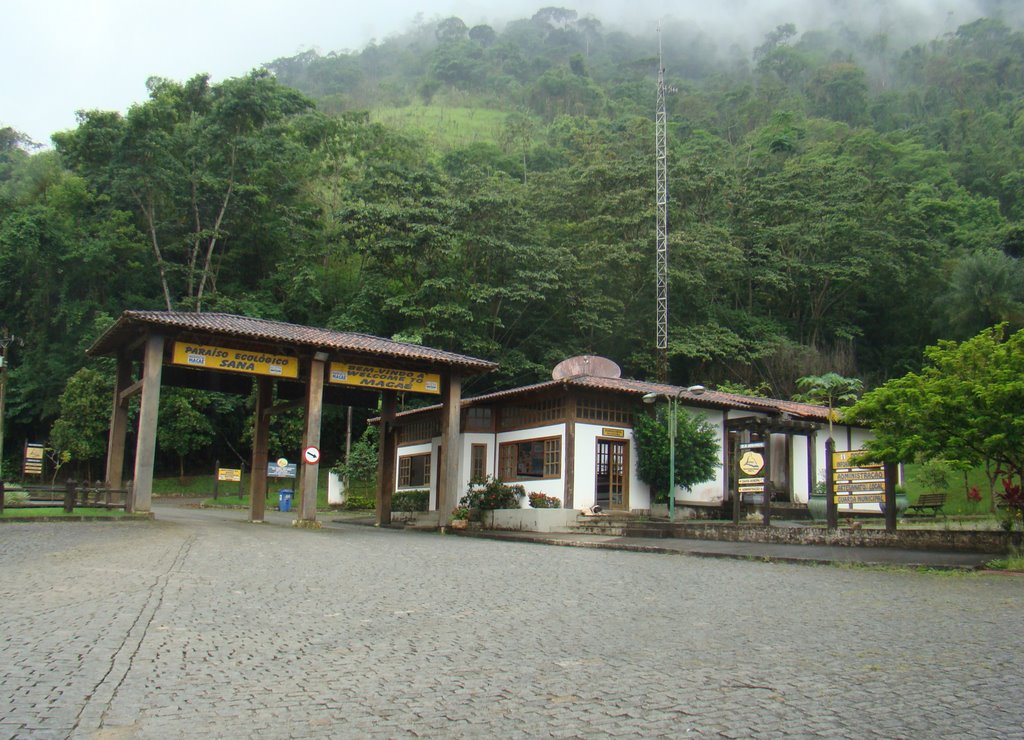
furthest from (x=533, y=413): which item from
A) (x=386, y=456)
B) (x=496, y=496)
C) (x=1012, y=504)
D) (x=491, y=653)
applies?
(x=491, y=653)

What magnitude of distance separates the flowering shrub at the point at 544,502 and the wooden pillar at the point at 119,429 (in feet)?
33.5

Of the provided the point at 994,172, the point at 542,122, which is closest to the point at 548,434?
the point at 994,172

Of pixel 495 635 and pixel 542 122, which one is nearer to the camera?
pixel 495 635

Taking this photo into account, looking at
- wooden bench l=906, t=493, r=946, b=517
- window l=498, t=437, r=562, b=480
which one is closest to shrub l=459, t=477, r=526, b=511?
window l=498, t=437, r=562, b=480

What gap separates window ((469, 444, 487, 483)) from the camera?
27062mm

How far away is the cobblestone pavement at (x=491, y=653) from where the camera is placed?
446 centimetres

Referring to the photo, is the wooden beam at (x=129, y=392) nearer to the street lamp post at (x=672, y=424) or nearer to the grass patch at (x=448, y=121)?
the street lamp post at (x=672, y=424)

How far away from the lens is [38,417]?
Result: 46.3m

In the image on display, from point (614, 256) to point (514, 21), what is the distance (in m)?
124

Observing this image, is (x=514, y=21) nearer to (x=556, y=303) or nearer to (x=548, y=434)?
(x=556, y=303)

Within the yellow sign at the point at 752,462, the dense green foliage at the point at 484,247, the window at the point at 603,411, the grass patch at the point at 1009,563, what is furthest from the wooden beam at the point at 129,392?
the grass patch at the point at 1009,563

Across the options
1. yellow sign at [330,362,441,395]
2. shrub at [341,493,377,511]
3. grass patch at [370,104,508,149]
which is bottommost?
shrub at [341,493,377,511]

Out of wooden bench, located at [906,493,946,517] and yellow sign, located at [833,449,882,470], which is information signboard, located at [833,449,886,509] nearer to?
yellow sign, located at [833,449,882,470]

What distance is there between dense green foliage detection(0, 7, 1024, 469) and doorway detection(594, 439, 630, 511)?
1453cm
